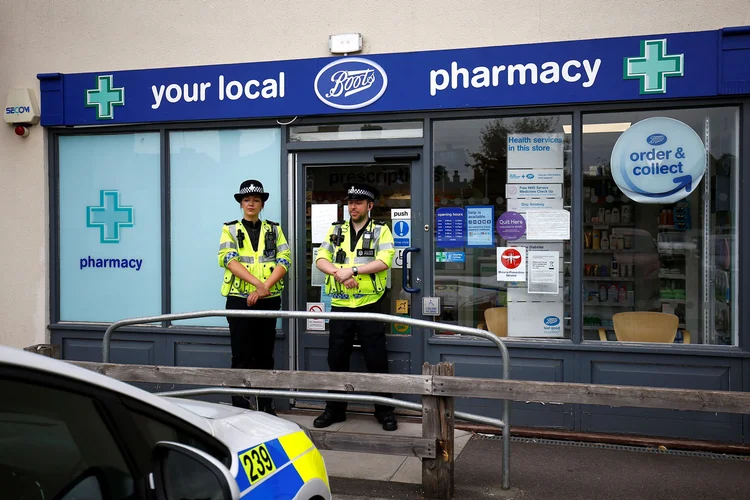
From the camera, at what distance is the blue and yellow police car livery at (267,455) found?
254cm

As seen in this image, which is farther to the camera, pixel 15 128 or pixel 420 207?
pixel 15 128

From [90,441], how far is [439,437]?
2.95 meters

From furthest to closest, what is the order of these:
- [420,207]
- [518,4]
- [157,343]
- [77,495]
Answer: [157,343]
[420,207]
[518,4]
[77,495]

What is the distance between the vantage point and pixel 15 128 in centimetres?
759

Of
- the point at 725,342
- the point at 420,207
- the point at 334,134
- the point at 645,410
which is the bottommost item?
the point at 645,410

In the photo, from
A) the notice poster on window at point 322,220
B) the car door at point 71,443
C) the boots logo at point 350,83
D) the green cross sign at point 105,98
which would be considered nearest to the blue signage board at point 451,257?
the notice poster on window at point 322,220

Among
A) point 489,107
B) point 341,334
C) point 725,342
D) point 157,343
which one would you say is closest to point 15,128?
point 157,343

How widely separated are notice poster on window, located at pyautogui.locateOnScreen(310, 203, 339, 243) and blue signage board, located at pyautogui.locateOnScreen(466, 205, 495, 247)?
132cm

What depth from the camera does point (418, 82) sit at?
6.54 m

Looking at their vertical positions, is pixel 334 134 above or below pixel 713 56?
below

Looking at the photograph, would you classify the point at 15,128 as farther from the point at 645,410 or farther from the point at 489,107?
the point at 645,410

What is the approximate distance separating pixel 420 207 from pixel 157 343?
3.07 m

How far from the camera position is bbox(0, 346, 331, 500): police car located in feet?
6.16

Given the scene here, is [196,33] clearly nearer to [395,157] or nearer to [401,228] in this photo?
[395,157]
